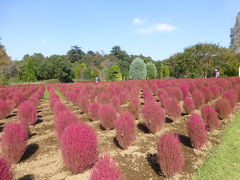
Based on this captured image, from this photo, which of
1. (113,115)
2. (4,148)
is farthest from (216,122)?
(4,148)

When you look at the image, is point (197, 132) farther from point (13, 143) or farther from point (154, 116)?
point (13, 143)

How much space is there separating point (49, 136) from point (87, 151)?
2.71 metres

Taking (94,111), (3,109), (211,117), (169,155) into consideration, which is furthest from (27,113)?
(211,117)

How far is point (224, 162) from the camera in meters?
3.59

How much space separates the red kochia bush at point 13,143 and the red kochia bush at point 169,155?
8.95ft

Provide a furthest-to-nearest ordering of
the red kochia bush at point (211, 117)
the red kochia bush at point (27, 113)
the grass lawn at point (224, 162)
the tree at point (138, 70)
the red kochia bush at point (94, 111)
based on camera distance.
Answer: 1. the tree at point (138, 70)
2. the red kochia bush at point (94, 111)
3. the red kochia bush at point (27, 113)
4. the red kochia bush at point (211, 117)
5. the grass lawn at point (224, 162)

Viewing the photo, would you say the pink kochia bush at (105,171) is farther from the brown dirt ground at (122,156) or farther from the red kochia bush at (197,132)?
the red kochia bush at (197,132)

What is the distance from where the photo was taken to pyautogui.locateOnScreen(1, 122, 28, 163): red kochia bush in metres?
3.77

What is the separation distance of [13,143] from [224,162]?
400cm

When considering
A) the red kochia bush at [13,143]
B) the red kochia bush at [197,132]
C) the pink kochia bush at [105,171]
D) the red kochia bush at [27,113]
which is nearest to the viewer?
the pink kochia bush at [105,171]

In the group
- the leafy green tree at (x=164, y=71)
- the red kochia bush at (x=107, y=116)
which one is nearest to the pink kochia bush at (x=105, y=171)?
the red kochia bush at (x=107, y=116)

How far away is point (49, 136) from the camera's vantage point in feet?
17.8

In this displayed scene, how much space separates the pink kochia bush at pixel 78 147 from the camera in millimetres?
3080

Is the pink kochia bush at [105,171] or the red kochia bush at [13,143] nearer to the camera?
the pink kochia bush at [105,171]
